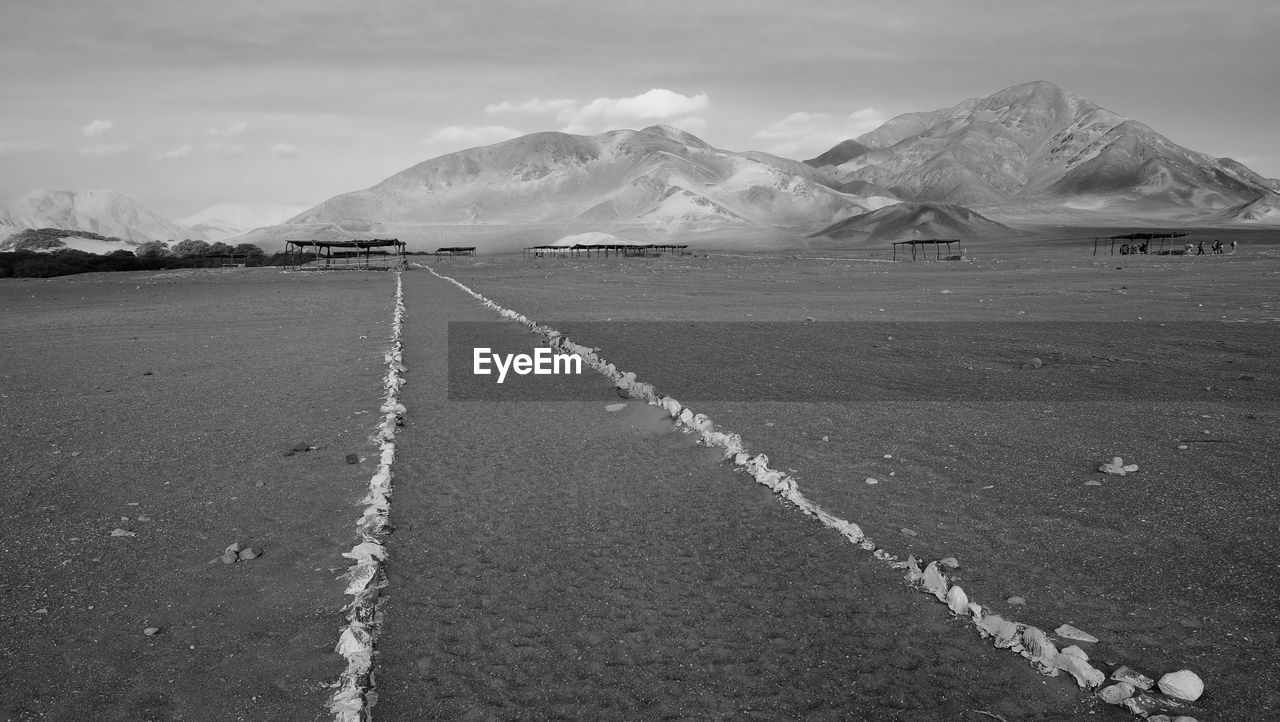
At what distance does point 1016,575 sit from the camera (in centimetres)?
534

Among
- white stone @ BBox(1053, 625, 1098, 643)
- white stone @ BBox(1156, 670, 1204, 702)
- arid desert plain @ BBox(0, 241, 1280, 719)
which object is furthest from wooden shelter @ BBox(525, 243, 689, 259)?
white stone @ BBox(1156, 670, 1204, 702)

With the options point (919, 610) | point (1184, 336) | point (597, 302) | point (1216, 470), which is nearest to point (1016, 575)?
point (919, 610)

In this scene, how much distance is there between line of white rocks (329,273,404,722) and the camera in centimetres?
401

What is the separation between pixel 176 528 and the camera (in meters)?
6.41

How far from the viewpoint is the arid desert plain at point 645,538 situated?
4.22 m

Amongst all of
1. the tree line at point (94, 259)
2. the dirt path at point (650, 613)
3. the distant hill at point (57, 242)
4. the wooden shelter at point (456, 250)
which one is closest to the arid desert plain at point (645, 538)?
the dirt path at point (650, 613)

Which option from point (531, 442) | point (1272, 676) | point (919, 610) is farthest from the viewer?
point (531, 442)

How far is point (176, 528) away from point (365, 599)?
7.62ft

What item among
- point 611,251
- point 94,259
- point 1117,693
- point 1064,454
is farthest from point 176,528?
point 611,251

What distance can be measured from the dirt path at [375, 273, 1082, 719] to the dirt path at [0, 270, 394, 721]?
58 centimetres

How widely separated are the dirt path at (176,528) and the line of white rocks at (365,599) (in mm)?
98

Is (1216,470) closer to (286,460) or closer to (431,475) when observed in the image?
(431,475)

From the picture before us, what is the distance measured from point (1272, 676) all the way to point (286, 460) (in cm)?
764

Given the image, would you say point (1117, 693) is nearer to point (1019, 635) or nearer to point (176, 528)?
point (1019, 635)
